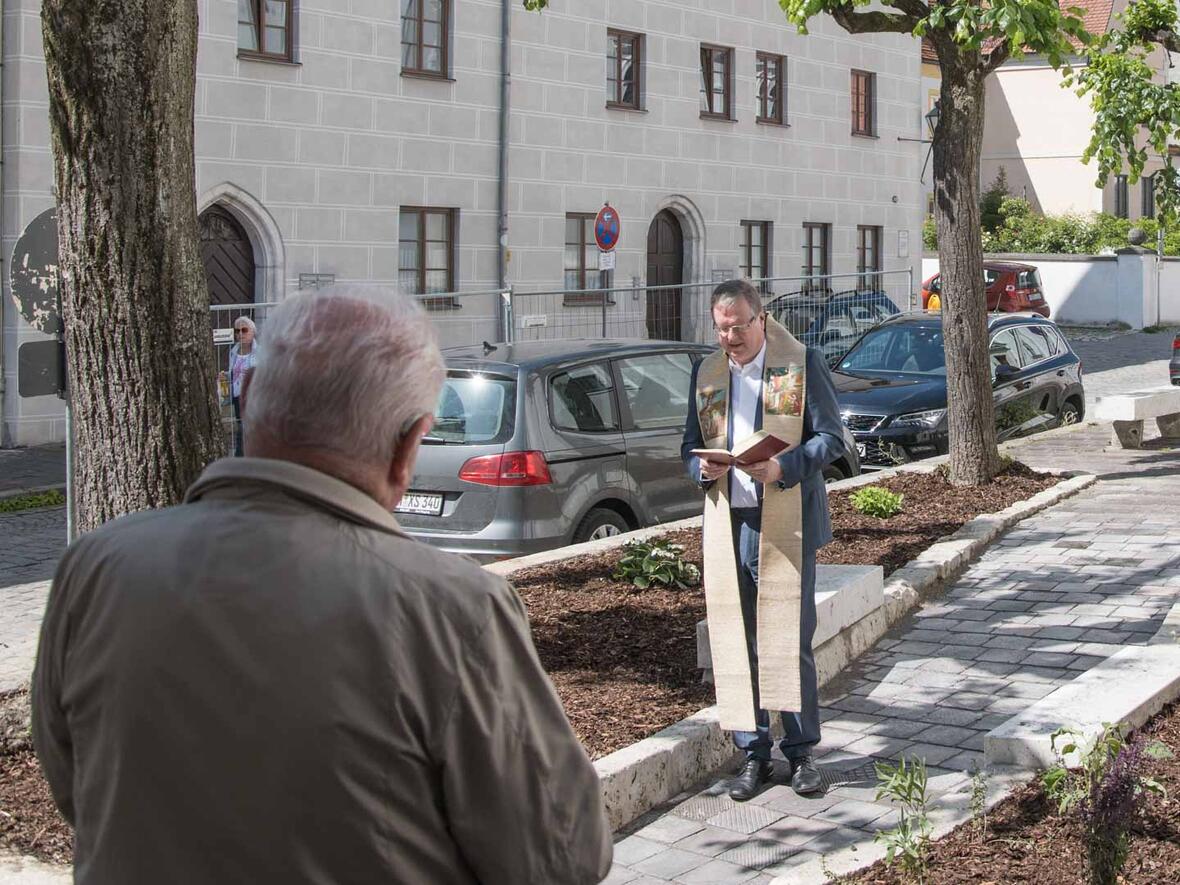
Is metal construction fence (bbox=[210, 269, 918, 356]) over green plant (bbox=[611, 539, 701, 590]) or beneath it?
over

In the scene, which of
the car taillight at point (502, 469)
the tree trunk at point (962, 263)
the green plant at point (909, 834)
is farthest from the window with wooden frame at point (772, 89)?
the green plant at point (909, 834)

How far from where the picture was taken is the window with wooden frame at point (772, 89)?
3005cm

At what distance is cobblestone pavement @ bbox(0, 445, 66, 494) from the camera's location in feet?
52.3

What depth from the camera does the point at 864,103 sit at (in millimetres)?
32938

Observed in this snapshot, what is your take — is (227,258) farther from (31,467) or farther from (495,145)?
(31,467)

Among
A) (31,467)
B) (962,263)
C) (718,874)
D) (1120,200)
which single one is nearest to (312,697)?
(718,874)

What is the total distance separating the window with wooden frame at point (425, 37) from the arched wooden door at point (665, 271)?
5402 millimetres

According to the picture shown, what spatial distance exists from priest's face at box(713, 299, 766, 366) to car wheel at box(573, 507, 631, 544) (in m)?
3.87

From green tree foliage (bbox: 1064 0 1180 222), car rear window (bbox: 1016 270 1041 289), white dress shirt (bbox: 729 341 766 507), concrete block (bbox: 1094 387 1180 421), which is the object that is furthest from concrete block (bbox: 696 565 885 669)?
car rear window (bbox: 1016 270 1041 289)

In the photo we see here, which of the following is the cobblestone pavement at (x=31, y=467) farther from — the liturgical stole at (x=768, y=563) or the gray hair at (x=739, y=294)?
the gray hair at (x=739, y=294)

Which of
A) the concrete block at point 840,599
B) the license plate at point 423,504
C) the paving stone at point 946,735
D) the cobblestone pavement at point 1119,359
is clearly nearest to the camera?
the paving stone at point 946,735

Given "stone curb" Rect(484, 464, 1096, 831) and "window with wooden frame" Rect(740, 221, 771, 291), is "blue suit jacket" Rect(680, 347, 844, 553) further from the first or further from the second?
"window with wooden frame" Rect(740, 221, 771, 291)

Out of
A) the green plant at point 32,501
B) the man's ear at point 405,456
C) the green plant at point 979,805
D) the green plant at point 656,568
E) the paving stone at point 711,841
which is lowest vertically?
the paving stone at point 711,841

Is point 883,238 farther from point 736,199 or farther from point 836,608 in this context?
point 836,608
